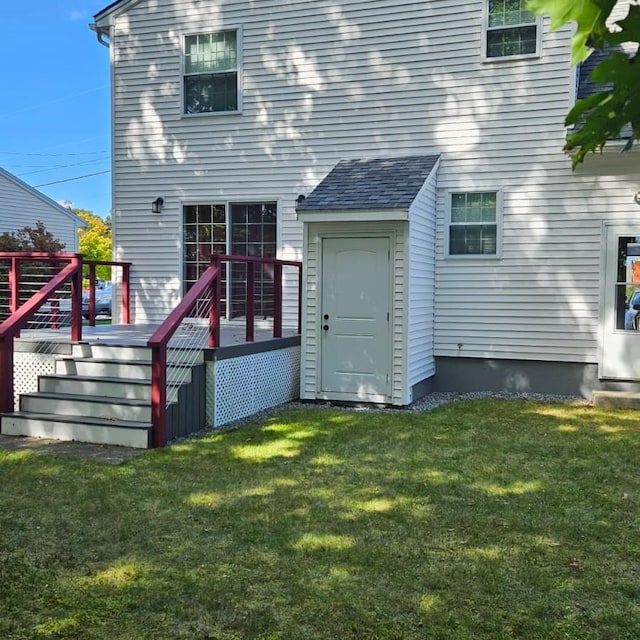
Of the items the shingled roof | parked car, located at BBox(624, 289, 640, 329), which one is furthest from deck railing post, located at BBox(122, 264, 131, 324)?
parked car, located at BBox(624, 289, 640, 329)

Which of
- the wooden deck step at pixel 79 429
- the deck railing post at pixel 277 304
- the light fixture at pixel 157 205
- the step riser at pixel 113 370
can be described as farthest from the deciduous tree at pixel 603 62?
the light fixture at pixel 157 205

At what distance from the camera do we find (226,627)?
3041 millimetres

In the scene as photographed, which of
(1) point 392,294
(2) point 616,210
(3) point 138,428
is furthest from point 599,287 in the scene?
(3) point 138,428

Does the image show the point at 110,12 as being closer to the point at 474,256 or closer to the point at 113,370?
the point at 113,370

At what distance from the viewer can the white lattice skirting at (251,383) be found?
725 centimetres

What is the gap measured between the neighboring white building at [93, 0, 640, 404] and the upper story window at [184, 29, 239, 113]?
28mm

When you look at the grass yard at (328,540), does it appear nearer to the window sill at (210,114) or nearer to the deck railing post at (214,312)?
the deck railing post at (214,312)

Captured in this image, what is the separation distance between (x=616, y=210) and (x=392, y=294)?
3.15m

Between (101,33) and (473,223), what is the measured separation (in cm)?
695

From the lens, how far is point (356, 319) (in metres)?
8.48

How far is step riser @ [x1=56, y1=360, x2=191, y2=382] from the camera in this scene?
22.8 feet

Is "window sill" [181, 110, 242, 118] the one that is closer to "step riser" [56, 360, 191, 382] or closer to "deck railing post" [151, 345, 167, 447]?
"step riser" [56, 360, 191, 382]

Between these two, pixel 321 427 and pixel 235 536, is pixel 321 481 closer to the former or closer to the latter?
pixel 235 536

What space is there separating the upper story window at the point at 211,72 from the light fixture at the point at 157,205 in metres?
1.45
